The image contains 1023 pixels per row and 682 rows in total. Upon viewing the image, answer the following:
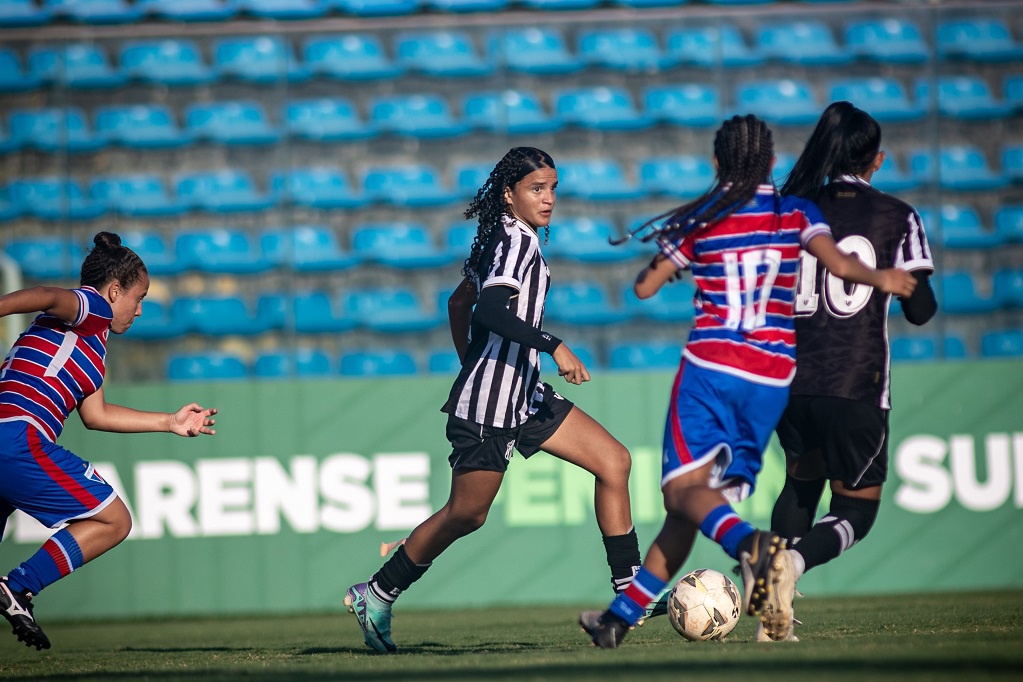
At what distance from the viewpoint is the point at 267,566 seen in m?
7.42

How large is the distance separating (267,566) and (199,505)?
0.54 metres

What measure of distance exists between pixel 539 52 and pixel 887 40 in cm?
272

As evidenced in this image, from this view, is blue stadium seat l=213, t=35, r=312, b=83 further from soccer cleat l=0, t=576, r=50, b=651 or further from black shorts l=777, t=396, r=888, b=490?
black shorts l=777, t=396, r=888, b=490

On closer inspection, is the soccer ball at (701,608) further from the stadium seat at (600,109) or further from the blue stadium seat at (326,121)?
the blue stadium seat at (326,121)

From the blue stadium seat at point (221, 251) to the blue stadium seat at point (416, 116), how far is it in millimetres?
1380

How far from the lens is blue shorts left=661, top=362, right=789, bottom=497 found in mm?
3893

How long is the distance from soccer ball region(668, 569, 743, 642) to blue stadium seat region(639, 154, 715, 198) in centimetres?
520

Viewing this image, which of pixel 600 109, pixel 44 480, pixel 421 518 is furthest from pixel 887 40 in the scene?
pixel 44 480

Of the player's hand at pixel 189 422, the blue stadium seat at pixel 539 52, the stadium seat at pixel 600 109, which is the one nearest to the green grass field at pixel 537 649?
the player's hand at pixel 189 422

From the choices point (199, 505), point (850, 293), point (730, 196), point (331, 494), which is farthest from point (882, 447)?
point (199, 505)

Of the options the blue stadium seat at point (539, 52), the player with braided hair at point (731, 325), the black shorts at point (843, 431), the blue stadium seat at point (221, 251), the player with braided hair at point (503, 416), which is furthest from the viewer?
the blue stadium seat at point (539, 52)

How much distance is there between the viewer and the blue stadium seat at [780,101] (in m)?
9.54

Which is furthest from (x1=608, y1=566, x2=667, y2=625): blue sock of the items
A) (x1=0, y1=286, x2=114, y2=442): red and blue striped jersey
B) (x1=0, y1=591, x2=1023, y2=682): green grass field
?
(x1=0, y1=286, x2=114, y2=442): red and blue striped jersey

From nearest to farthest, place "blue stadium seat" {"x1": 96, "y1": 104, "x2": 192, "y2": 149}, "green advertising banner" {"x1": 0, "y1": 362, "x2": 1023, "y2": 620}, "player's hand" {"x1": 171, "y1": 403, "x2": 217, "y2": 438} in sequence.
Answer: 1. "player's hand" {"x1": 171, "y1": 403, "x2": 217, "y2": 438}
2. "green advertising banner" {"x1": 0, "y1": 362, "x2": 1023, "y2": 620}
3. "blue stadium seat" {"x1": 96, "y1": 104, "x2": 192, "y2": 149}
